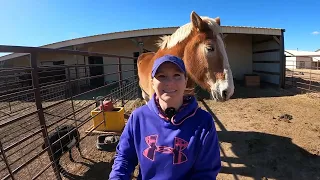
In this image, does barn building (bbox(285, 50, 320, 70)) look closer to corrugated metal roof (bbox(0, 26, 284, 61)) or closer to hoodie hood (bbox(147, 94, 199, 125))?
corrugated metal roof (bbox(0, 26, 284, 61))

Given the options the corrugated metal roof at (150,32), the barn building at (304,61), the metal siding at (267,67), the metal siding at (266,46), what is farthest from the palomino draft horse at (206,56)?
the metal siding at (266,46)

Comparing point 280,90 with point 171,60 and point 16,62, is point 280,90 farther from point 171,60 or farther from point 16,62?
point 16,62

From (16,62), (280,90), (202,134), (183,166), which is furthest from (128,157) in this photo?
(16,62)

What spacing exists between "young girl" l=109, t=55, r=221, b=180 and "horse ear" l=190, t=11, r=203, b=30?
1.69 meters

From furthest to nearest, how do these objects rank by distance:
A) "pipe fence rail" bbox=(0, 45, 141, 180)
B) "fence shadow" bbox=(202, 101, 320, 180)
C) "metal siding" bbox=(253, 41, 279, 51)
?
"metal siding" bbox=(253, 41, 279, 51) → "fence shadow" bbox=(202, 101, 320, 180) → "pipe fence rail" bbox=(0, 45, 141, 180)

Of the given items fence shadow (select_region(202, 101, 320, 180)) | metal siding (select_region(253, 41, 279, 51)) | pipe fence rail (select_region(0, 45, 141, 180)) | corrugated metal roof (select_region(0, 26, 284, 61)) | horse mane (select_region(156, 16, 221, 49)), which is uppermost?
corrugated metal roof (select_region(0, 26, 284, 61))

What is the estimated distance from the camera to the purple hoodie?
1383 mm

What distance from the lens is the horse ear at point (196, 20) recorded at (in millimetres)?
2934

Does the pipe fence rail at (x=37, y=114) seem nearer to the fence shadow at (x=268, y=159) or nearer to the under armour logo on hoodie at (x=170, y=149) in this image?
the under armour logo on hoodie at (x=170, y=149)

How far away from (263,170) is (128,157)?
8.49 ft

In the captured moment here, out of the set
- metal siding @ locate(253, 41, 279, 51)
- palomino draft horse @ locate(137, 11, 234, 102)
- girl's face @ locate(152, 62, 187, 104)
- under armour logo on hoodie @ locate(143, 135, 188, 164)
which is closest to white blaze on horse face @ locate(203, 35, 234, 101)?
palomino draft horse @ locate(137, 11, 234, 102)

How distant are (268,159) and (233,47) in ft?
39.3

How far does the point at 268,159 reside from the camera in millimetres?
3637

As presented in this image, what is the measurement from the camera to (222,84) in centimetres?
277
